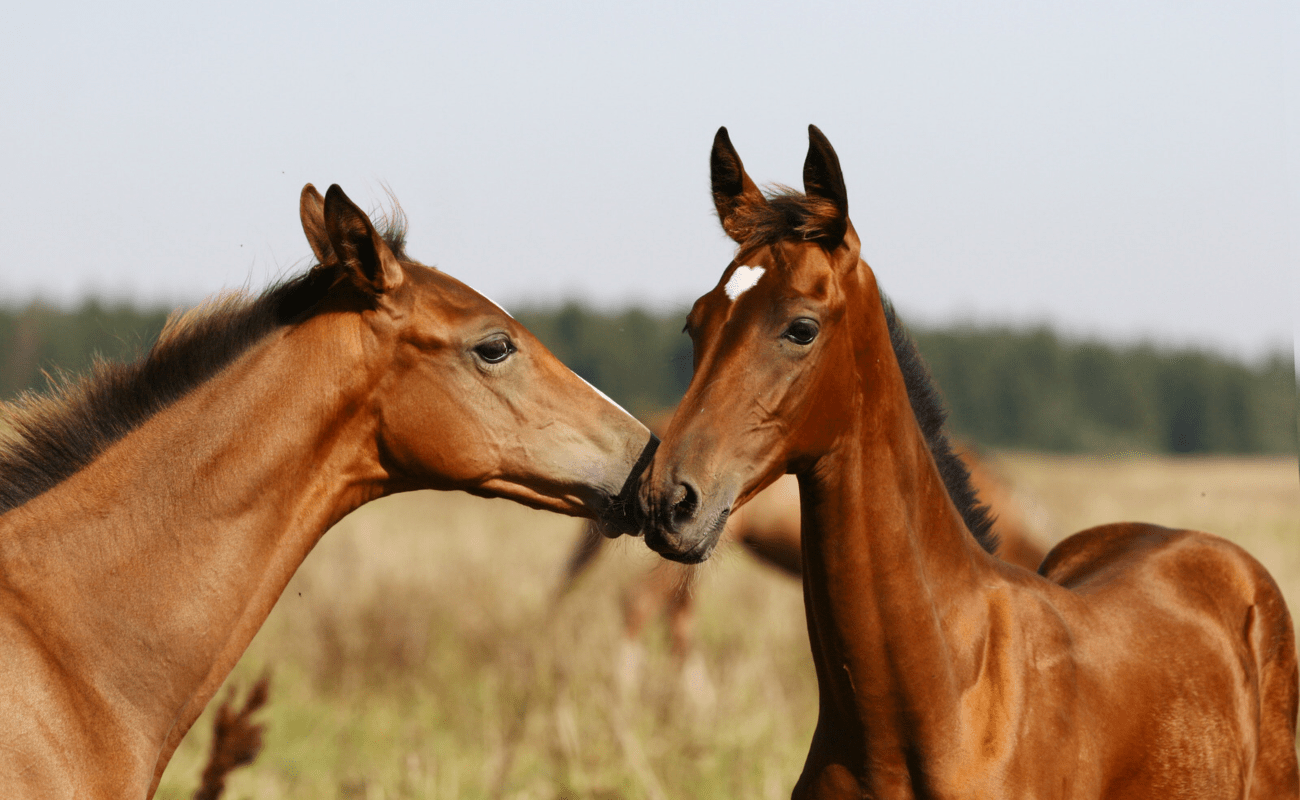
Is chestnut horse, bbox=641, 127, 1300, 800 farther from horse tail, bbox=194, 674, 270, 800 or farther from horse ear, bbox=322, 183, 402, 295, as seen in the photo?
horse tail, bbox=194, 674, 270, 800

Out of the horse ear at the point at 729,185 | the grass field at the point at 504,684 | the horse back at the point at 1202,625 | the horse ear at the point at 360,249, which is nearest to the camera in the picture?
the horse ear at the point at 360,249

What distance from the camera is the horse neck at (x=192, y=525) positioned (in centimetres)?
294

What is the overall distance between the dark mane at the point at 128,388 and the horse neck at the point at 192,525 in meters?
0.05

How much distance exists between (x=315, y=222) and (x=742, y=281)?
4.41 ft

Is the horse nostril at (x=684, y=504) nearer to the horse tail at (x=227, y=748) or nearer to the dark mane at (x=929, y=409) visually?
the dark mane at (x=929, y=409)

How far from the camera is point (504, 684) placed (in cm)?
770

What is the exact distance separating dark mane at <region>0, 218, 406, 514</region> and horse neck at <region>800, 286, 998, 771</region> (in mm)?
1580

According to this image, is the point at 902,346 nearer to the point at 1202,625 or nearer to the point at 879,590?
the point at 879,590

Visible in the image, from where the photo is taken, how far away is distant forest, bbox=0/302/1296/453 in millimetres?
48031

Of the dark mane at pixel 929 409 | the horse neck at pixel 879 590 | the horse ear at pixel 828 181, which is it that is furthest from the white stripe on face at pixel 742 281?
the dark mane at pixel 929 409

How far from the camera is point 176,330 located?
3.28 metres

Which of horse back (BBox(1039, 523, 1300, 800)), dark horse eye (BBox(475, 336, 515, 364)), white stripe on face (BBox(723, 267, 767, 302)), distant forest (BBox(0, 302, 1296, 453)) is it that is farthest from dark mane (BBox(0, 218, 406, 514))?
distant forest (BBox(0, 302, 1296, 453))

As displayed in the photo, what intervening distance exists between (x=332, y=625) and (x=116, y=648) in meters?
5.91

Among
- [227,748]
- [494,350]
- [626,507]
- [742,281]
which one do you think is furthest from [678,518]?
[227,748]
